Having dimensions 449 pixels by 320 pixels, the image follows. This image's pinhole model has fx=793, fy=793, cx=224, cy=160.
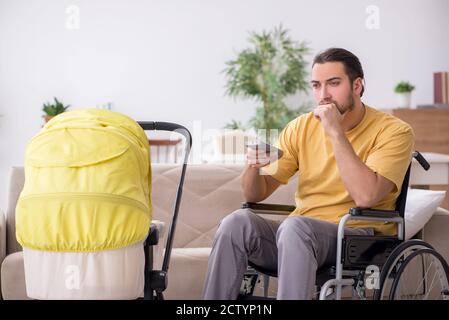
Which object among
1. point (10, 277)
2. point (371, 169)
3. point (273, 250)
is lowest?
point (10, 277)

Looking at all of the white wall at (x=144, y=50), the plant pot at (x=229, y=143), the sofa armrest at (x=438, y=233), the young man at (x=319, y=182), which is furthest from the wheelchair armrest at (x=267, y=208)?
the white wall at (x=144, y=50)

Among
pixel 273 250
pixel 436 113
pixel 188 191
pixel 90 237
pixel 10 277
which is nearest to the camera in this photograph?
pixel 90 237

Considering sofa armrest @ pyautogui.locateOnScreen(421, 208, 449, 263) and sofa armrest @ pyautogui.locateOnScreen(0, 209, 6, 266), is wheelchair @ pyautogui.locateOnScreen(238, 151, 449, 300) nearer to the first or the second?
sofa armrest @ pyautogui.locateOnScreen(421, 208, 449, 263)

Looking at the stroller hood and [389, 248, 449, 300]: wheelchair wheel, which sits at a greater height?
the stroller hood

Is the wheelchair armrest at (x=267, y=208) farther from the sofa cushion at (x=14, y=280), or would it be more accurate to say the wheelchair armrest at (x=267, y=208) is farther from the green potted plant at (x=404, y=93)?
the green potted plant at (x=404, y=93)

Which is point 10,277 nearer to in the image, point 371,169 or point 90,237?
point 90,237

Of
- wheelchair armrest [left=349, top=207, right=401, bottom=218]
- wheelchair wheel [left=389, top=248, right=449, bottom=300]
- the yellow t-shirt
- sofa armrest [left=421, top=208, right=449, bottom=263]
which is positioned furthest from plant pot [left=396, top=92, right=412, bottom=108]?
wheelchair armrest [left=349, top=207, right=401, bottom=218]

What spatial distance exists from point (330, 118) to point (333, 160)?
0.17 meters

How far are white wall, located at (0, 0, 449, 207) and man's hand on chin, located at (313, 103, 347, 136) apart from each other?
16.8ft

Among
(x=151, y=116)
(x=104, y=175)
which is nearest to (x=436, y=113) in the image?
(x=151, y=116)

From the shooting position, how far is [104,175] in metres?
2.09

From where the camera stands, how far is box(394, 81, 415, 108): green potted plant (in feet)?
24.9

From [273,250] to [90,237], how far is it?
0.65m

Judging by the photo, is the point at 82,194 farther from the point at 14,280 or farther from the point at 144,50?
the point at 144,50
